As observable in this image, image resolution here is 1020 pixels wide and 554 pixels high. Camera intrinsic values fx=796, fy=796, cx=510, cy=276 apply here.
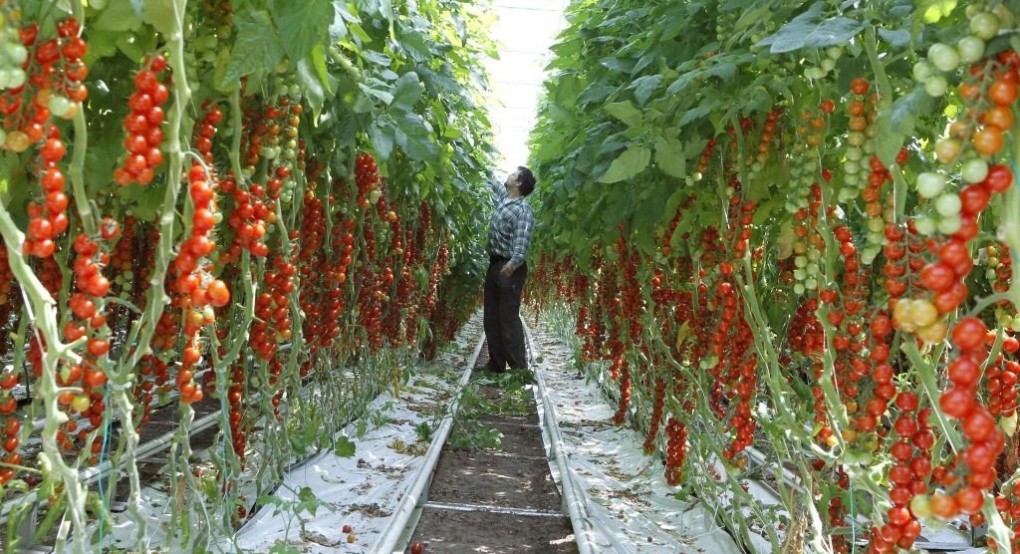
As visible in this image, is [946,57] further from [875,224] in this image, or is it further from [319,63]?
[319,63]

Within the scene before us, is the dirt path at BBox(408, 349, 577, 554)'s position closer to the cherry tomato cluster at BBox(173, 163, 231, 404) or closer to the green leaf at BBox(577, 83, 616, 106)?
the green leaf at BBox(577, 83, 616, 106)

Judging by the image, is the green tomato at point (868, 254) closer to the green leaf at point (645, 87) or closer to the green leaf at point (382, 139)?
the green leaf at point (645, 87)

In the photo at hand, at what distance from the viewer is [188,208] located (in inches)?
49.8

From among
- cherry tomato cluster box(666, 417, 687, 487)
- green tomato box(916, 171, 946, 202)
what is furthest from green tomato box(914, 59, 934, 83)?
cherry tomato cluster box(666, 417, 687, 487)

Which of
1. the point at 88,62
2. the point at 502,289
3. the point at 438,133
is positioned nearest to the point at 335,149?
the point at 438,133

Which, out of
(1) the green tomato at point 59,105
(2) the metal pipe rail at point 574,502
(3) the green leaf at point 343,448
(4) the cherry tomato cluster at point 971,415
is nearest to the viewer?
(4) the cherry tomato cluster at point 971,415

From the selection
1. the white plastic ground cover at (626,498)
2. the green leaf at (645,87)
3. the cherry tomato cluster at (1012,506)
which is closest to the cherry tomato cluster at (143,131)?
the green leaf at (645,87)

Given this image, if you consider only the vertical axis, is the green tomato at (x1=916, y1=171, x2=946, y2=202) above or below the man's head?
below

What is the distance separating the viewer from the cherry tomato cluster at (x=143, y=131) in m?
1.08

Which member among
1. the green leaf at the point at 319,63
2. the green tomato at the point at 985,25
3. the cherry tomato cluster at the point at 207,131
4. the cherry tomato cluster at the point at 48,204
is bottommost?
the cherry tomato cluster at the point at 48,204

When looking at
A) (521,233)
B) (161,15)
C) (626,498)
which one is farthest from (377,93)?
(521,233)

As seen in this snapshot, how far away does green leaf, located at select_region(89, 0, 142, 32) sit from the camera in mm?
1219

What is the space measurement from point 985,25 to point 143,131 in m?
1.04

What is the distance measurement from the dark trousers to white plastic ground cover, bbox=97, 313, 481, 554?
63.6 inches
